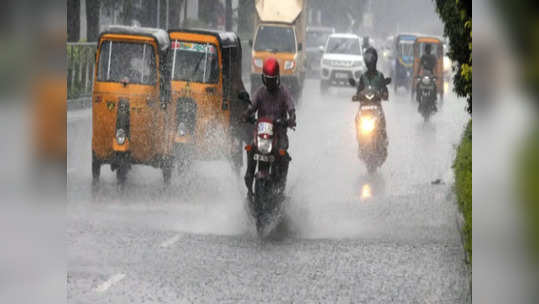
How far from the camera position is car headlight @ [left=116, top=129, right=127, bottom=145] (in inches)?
606

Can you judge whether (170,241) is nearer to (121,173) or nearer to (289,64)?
(121,173)

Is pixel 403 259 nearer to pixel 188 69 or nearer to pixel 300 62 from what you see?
pixel 188 69

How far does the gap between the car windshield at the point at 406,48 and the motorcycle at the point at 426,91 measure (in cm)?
1352

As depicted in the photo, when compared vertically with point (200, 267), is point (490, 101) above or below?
above

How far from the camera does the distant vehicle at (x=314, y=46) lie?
175 ft

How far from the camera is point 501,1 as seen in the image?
521cm

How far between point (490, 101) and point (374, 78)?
10361 millimetres

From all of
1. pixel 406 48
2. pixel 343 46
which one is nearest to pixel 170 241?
pixel 406 48

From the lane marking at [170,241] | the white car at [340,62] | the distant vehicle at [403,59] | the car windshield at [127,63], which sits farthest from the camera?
the white car at [340,62]

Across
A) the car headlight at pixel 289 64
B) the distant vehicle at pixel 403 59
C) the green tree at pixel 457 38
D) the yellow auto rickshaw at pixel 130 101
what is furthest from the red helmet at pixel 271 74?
the distant vehicle at pixel 403 59

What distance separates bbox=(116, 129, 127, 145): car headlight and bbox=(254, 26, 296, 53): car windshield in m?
22.9

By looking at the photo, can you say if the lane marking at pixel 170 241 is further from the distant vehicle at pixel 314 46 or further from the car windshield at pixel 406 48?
the distant vehicle at pixel 314 46

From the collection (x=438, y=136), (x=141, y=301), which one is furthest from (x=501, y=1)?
(x=438, y=136)

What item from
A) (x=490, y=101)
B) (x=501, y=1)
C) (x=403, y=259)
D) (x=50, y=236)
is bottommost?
(x=403, y=259)
